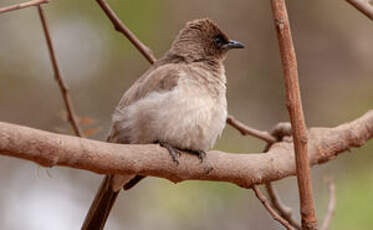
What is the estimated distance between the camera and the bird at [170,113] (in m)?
3.62

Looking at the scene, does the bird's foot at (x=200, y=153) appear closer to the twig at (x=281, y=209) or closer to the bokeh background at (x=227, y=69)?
the twig at (x=281, y=209)

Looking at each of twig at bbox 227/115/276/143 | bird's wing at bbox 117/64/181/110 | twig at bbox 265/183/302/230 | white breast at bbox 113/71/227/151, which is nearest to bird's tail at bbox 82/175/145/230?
white breast at bbox 113/71/227/151

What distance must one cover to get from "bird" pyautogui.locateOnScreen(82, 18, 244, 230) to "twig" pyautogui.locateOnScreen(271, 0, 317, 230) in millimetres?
827

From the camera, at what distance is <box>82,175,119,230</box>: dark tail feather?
369 centimetres

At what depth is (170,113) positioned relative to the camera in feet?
11.9

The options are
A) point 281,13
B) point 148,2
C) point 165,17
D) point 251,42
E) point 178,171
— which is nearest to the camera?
point 281,13

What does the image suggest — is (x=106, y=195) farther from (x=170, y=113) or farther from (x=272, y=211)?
(x=272, y=211)

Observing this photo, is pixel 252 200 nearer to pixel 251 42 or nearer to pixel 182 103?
pixel 251 42

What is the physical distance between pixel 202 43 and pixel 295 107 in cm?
193

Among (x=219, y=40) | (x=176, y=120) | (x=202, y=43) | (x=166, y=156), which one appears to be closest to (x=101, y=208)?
(x=176, y=120)

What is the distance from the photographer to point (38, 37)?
6.48 m

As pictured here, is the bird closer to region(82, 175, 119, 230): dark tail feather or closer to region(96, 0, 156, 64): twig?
region(82, 175, 119, 230): dark tail feather

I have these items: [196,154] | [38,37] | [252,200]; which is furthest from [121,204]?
[196,154]

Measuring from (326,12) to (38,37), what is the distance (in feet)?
9.49
